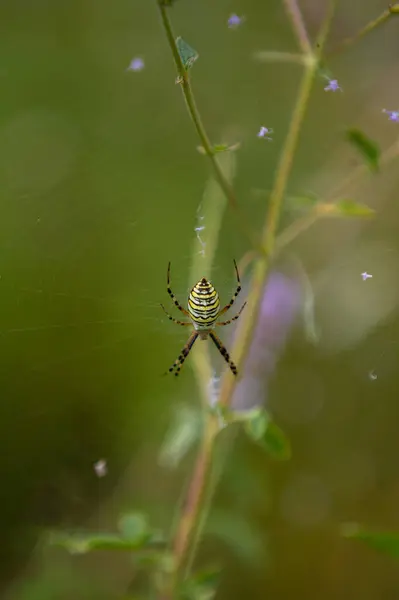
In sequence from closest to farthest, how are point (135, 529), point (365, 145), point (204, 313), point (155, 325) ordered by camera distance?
point (365, 145) < point (135, 529) < point (204, 313) < point (155, 325)

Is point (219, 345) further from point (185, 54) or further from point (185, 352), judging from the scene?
point (185, 54)

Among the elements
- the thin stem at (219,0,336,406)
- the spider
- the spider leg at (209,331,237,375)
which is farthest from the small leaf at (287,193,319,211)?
the spider leg at (209,331,237,375)

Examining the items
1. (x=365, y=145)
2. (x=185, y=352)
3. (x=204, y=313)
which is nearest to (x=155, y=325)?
(x=185, y=352)

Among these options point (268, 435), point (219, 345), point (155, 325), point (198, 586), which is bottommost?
point (198, 586)

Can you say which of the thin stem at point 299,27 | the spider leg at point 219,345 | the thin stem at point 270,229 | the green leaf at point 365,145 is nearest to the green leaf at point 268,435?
the thin stem at point 270,229

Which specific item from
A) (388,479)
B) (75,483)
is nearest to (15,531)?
(75,483)

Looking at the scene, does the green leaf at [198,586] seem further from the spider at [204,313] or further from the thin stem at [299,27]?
the thin stem at [299,27]

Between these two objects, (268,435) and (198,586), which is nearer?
(268,435)

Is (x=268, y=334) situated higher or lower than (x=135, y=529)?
higher
